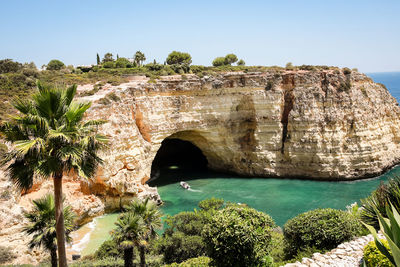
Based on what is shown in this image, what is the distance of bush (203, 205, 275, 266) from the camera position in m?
11.4

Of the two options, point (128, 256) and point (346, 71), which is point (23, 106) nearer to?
point (128, 256)

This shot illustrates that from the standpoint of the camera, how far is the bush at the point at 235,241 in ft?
37.4

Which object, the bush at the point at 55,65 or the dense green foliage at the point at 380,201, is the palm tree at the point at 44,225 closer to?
the dense green foliage at the point at 380,201

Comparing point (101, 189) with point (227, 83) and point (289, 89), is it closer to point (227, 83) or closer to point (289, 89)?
point (227, 83)

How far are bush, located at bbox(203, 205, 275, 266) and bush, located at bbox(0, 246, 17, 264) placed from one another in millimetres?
9525

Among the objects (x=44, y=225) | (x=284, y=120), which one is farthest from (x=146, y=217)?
(x=284, y=120)

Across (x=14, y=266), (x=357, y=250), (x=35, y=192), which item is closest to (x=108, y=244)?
(x=14, y=266)

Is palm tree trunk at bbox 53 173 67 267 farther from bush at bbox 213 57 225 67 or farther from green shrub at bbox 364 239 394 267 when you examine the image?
bush at bbox 213 57 225 67

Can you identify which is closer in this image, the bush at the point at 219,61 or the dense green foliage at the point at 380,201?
the dense green foliage at the point at 380,201

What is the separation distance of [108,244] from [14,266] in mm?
5315

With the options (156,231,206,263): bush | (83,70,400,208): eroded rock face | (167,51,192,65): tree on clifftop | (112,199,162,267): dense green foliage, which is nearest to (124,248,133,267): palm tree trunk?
(112,199,162,267): dense green foliage

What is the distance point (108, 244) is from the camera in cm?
1742

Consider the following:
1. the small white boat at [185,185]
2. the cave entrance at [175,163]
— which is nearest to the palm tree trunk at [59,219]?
the small white boat at [185,185]

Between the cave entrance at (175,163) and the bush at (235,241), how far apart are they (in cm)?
2345
